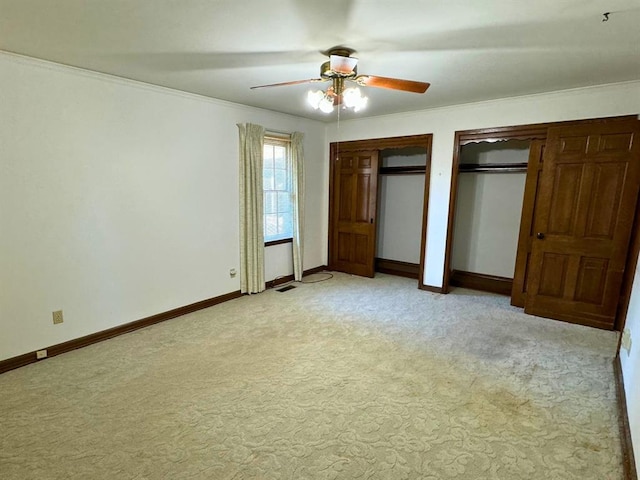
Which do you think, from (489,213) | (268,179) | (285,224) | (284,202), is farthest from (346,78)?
(489,213)

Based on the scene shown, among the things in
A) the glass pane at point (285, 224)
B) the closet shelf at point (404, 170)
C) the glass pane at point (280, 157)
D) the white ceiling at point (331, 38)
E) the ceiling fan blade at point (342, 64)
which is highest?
the white ceiling at point (331, 38)

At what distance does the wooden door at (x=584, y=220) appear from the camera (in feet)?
11.3

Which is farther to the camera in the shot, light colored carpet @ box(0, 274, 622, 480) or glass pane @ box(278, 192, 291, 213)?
glass pane @ box(278, 192, 291, 213)

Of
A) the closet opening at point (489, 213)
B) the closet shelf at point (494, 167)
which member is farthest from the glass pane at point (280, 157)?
the closet shelf at point (494, 167)

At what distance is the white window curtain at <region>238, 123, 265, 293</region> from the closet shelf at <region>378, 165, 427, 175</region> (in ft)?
6.83

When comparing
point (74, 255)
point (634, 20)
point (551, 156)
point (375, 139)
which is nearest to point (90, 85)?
point (74, 255)

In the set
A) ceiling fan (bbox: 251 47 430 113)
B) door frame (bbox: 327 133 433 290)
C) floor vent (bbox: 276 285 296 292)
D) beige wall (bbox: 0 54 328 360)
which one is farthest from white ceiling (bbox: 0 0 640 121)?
floor vent (bbox: 276 285 296 292)

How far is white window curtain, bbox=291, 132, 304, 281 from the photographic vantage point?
5.00m

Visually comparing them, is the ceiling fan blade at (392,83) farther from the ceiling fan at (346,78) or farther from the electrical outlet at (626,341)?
the electrical outlet at (626,341)

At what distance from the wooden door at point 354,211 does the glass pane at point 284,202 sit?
36.9 inches

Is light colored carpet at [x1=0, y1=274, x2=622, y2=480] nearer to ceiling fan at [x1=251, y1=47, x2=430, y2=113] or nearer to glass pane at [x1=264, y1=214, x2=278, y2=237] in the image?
glass pane at [x1=264, y1=214, x2=278, y2=237]

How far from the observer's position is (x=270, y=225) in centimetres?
493

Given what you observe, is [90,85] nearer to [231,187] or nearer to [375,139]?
[231,187]

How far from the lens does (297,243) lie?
17.1 feet
